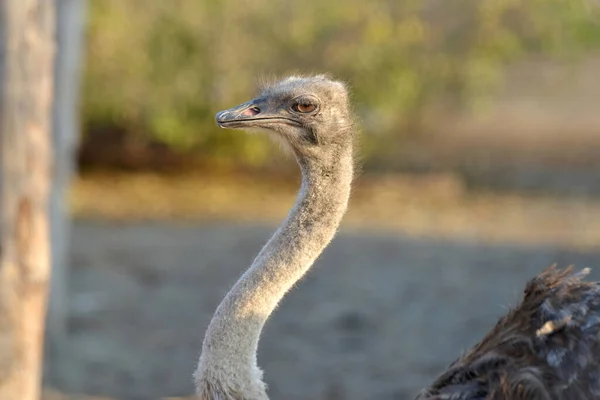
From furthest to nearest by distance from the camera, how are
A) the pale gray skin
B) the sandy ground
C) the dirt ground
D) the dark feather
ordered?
the dirt ground
the sandy ground
the pale gray skin
the dark feather

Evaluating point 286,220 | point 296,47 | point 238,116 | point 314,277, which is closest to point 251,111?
point 238,116

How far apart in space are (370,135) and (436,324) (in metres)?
7.60

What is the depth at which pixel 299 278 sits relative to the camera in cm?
318

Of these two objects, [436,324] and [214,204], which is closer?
[436,324]

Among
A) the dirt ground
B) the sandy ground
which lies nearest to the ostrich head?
the dirt ground

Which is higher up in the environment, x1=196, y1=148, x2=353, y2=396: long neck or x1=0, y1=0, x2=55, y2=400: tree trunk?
x1=0, y1=0, x2=55, y2=400: tree trunk

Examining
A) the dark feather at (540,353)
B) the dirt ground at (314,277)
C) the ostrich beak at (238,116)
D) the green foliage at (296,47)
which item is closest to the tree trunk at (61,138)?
the dirt ground at (314,277)

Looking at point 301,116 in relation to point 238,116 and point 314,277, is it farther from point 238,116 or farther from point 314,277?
point 314,277

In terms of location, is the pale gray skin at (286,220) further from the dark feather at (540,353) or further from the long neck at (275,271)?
the dark feather at (540,353)

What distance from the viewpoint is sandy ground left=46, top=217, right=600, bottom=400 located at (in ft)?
23.1

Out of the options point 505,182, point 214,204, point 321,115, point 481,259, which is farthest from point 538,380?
point 505,182

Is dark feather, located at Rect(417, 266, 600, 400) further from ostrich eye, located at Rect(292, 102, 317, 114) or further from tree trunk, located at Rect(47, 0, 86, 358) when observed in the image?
tree trunk, located at Rect(47, 0, 86, 358)

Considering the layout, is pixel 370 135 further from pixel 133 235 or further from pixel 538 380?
pixel 538 380

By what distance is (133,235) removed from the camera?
12.0 m
